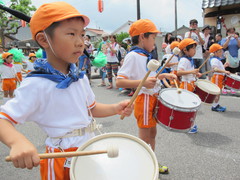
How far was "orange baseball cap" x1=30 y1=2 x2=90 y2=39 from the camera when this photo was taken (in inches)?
46.1

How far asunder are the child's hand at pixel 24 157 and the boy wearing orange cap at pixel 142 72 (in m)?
1.40

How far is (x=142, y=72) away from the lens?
229 cm

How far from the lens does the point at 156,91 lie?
7.78 ft

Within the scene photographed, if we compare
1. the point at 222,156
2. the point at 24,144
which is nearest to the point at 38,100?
the point at 24,144

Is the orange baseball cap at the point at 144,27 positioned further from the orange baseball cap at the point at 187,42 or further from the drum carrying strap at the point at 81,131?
the orange baseball cap at the point at 187,42

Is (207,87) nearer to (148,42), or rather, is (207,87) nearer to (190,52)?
(190,52)

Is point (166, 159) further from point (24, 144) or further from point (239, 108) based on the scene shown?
point (239, 108)

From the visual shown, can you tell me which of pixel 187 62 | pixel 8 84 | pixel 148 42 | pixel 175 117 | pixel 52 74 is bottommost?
pixel 8 84

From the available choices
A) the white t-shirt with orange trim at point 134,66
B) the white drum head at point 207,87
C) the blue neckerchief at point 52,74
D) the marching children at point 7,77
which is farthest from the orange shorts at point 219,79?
the marching children at point 7,77

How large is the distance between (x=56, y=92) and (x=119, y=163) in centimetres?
53

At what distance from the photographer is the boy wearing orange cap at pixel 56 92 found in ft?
3.82

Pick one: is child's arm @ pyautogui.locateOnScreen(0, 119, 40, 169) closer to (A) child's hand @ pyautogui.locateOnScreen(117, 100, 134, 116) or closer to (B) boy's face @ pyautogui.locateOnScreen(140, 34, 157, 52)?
(A) child's hand @ pyautogui.locateOnScreen(117, 100, 134, 116)

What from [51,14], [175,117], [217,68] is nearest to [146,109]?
[175,117]

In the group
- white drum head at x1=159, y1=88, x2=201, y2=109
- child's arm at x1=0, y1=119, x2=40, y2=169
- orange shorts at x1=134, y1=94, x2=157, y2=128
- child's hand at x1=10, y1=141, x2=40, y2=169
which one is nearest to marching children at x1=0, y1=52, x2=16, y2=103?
orange shorts at x1=134, y1=94, x2=157, y2=128
